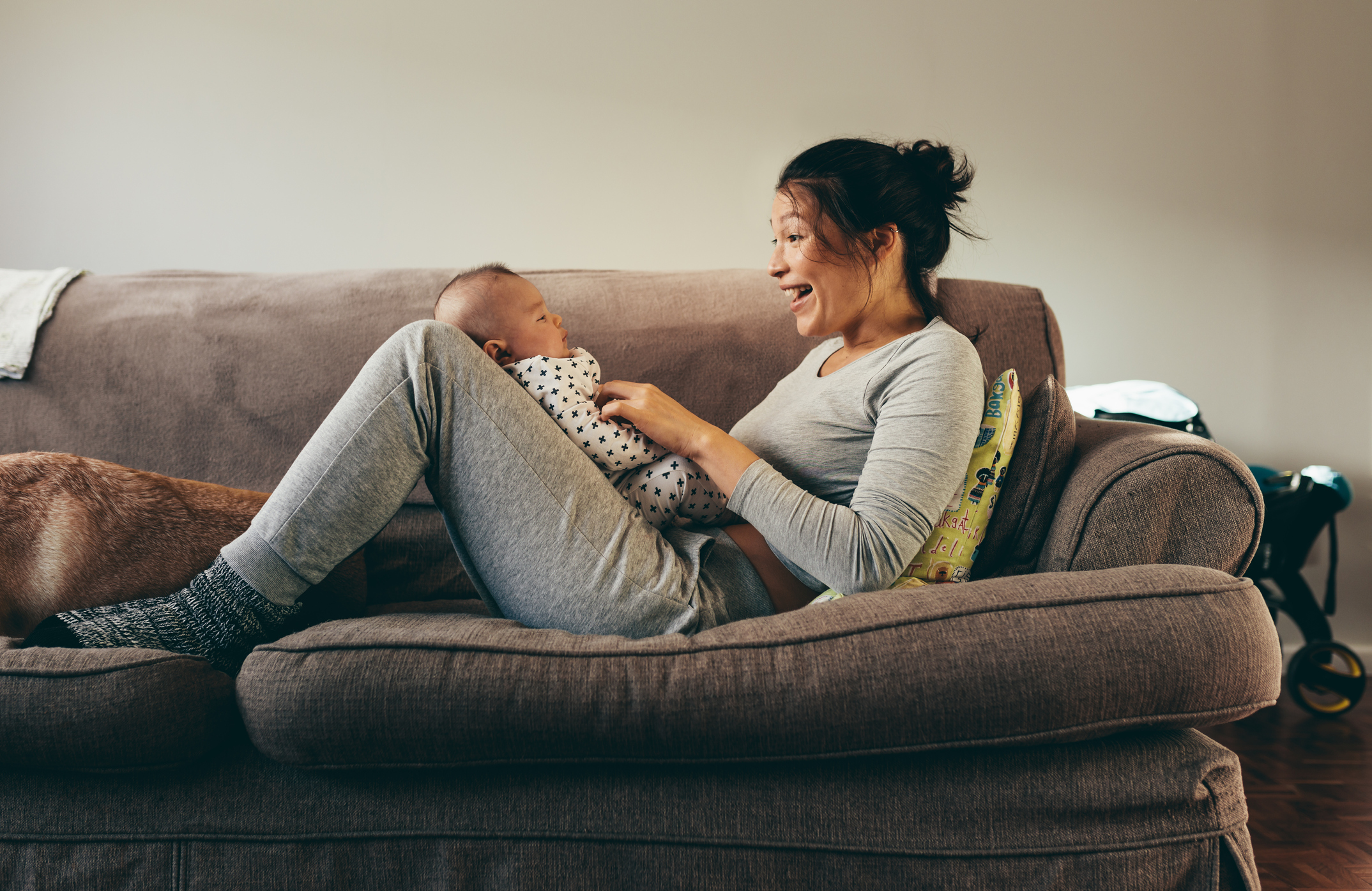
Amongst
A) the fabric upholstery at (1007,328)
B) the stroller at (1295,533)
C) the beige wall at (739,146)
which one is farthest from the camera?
the beige wall at (739,146)

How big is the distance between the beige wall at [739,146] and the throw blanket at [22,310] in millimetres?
559

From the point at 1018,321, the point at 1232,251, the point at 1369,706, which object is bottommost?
the point at 1369,706

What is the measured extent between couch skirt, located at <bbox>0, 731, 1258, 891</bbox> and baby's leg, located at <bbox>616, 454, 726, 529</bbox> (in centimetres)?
38

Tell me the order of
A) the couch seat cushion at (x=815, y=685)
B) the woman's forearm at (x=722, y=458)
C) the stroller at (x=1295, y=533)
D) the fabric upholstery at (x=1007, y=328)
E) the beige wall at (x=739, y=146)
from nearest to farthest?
the couch seat cushion at (x=815, y=685), the woman's forearm at (x=722, y=458), the fabric upholstery at (x=1007, y=328), the stroller at (x=1295, y=533), the beige wall at (x=739, y=146)

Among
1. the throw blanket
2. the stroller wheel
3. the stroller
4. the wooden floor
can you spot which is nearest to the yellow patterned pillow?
the wooden floor

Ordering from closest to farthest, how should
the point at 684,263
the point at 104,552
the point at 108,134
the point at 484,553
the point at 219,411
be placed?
1. the point at 484,553
2. the point at 104,552
3. the point at 219,411
4. the point at 108,134
5. the point at 684,263

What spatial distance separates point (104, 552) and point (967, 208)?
221 cm

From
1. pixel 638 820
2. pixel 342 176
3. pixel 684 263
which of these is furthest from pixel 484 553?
pixel 342 176

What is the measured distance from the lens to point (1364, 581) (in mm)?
2385

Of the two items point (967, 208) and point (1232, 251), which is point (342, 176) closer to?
point (967, 208)

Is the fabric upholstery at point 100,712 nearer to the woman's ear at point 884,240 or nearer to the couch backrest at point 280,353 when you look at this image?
the couch backrest at point 280,353

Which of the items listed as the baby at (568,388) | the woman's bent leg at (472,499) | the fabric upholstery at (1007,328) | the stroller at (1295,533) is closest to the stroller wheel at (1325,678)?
the stroller at (1295,533)

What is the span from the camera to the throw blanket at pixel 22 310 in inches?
58.4

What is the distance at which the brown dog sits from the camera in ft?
3.53
